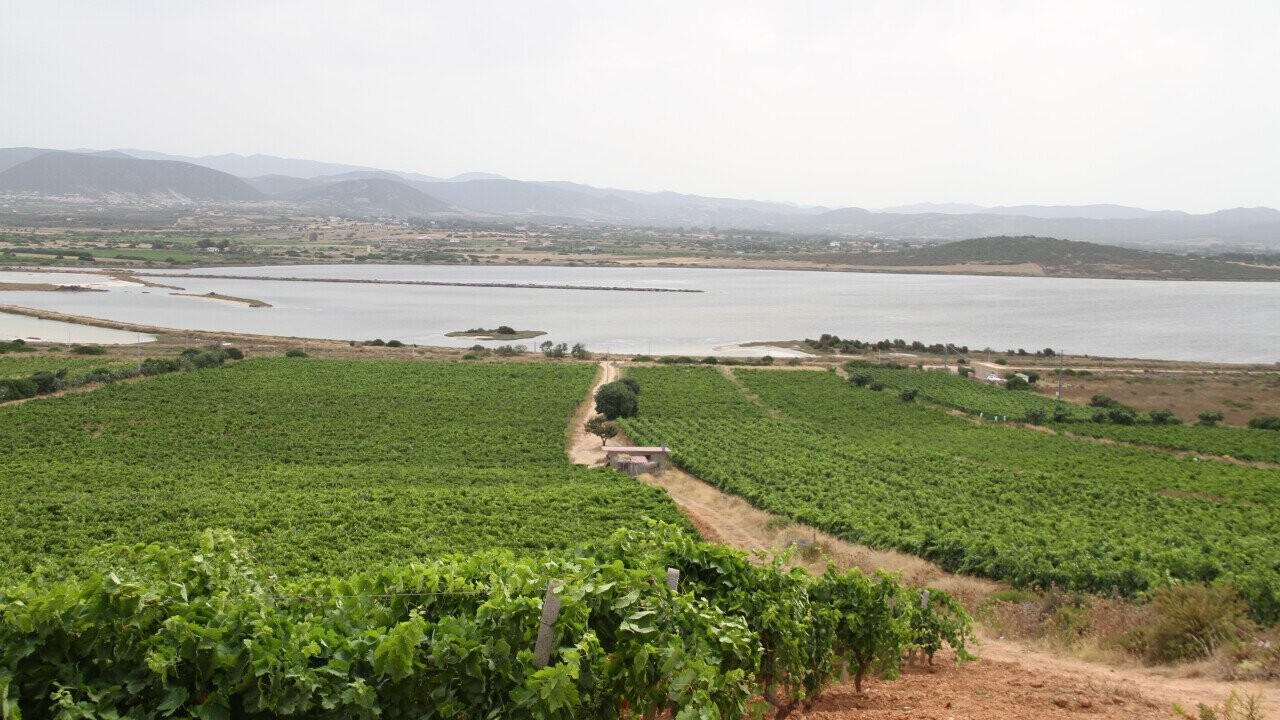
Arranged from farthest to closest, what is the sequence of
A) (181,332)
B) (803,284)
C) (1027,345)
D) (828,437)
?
(803,284), (1027,345), (181,332), (828,437)

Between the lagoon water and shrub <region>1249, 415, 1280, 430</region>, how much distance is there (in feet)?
96.3

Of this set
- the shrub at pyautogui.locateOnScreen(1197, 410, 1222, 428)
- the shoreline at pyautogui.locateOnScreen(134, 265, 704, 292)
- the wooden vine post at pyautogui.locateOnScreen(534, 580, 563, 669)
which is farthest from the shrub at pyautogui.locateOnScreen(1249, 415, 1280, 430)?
the shoreline at pyautogui.locateOnScreen(134, 265, 704, 292)

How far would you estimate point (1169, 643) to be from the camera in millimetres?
10508

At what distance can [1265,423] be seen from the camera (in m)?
45.2

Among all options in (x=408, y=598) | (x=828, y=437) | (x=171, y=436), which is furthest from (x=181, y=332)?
(x=408, y=598)

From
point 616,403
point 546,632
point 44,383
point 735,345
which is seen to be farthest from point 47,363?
point 546,632

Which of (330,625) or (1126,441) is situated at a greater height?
(330,625)

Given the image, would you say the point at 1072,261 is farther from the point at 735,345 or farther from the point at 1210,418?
the point at 1210,418

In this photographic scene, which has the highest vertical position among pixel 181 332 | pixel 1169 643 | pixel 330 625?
pixel 330 625

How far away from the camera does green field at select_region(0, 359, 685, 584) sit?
18.5m

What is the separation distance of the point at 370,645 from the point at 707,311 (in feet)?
302

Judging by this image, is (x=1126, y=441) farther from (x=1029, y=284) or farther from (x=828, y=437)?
(x=1029, y=284)

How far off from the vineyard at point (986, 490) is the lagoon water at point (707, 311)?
28479 mm

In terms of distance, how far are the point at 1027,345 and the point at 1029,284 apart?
75.8m
